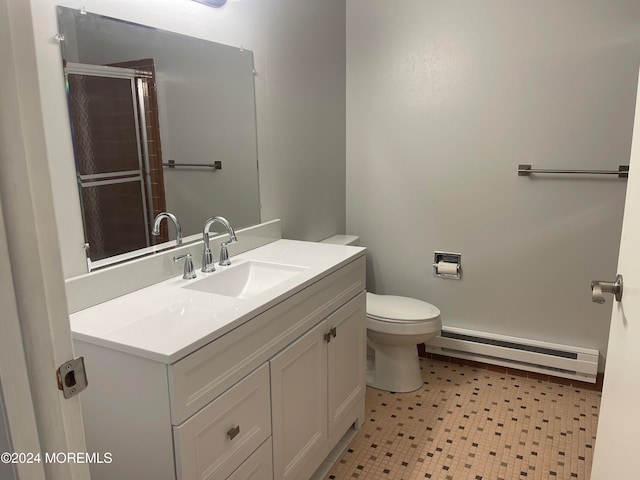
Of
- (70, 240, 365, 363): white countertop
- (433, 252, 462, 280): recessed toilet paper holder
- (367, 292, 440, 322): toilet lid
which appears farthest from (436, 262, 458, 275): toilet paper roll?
(70, 240, 365, 363): white countertop

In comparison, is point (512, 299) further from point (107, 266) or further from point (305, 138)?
point (107, 266)

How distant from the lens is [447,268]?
2750 mm

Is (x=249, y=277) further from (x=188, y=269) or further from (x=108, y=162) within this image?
(x=108, y=162)

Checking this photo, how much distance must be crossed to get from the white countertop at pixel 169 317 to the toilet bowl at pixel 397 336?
77 centimetres

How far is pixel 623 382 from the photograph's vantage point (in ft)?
3.39

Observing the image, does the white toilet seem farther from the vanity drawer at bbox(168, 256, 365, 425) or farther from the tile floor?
the vanity drawer at bbox(168, 256, 365, 425)

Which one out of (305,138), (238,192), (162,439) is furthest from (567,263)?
(162,439)

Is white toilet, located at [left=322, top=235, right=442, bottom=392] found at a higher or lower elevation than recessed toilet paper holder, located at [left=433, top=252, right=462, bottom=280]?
lower

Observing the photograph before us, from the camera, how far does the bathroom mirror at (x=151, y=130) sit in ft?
4.64

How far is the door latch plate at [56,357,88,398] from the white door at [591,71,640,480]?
949 mm

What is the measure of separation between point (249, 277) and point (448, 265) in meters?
1.31

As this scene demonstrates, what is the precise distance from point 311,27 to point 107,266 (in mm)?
1600

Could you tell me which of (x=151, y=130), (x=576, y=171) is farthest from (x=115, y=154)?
(x=576, y=171)

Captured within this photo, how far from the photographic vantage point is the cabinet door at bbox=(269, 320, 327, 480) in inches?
60.7
